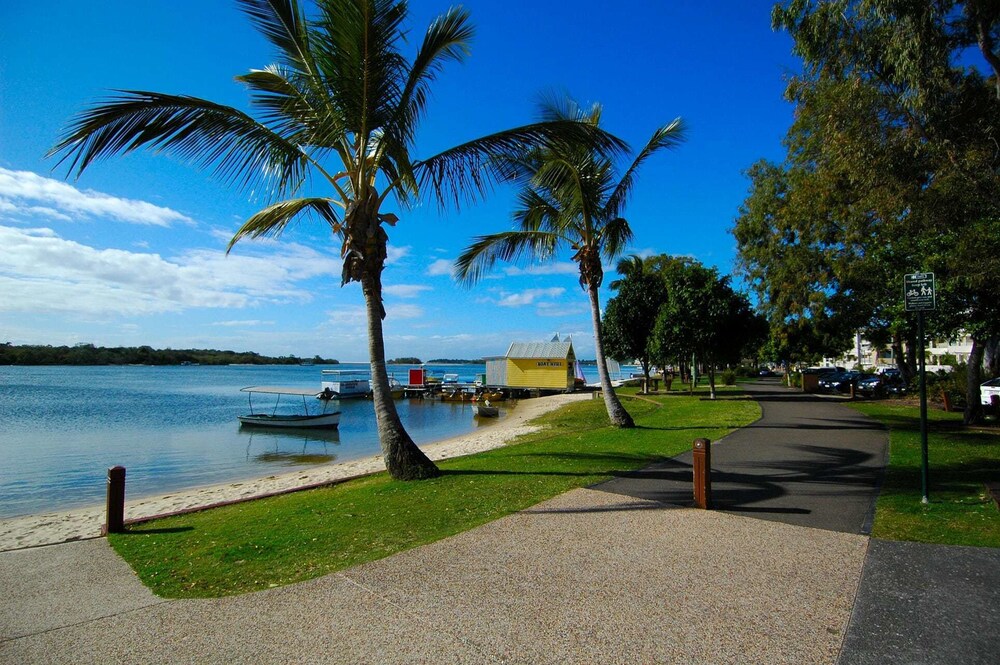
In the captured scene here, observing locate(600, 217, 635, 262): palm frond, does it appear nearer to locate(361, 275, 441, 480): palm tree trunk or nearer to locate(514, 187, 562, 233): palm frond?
locate(514, 187, 562, 233): palm frond

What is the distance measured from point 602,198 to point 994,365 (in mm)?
21936

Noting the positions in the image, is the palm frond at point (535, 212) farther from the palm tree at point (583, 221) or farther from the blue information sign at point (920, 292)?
the blue information sign at point (920, 292)

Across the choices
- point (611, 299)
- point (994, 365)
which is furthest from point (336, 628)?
point (611, 299)

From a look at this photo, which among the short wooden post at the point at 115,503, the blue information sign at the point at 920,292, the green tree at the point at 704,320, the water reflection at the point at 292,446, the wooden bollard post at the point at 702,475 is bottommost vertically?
the water reflection at the point at 292,446

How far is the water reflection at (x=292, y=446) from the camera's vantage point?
67.7ft

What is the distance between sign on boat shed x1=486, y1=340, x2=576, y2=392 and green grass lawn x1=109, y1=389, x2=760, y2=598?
124ft

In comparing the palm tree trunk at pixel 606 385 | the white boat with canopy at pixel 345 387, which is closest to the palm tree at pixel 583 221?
the palm tree trunk at pixel 606 385

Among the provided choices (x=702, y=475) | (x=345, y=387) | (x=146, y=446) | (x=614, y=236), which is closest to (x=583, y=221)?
(x=614, y=236)

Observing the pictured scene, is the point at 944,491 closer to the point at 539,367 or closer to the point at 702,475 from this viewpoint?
the point at 702,475

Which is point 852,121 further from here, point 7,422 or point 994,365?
point 7,422

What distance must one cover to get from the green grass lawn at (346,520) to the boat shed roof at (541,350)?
1507 inches

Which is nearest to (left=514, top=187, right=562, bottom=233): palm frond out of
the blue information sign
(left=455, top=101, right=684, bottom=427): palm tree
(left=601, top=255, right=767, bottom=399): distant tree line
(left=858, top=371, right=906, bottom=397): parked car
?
(left=455, top=101, right=684, bottom=427): palm tree

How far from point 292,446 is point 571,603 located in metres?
22.9

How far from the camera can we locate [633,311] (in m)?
42.0
